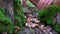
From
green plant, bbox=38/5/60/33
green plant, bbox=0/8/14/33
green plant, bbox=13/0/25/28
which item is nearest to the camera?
green plant, bbox=0/8/14/33

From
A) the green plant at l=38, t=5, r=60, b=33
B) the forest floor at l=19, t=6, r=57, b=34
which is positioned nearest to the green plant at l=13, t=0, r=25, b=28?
the forest floor at l=19, t=6, r=57, b=34

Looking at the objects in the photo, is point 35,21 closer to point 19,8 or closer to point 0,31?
A: point 19,8

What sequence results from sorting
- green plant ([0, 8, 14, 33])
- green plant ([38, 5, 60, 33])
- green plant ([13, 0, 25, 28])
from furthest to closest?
green plant ([38, 5, 60, 33])
green plant ([13, 0, 25, 28])
green plant ([0, 8, 14, 33])

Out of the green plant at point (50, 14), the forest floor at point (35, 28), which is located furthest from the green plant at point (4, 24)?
the green plant at point (50, 14)

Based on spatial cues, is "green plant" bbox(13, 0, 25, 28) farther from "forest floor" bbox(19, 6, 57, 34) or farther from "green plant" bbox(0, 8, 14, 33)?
"green plant" bbox(0, 8, 14, 33)

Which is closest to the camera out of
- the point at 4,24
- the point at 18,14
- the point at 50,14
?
the point at 4,24

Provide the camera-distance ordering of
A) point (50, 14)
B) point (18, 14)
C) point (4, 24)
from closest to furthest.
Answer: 1. point (4, 24)
2. point (18, 14)
3. point (50, 14)

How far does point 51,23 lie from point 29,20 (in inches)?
12.7

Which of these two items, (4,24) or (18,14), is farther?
(18,14)

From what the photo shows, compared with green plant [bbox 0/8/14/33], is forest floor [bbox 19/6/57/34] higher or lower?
lower

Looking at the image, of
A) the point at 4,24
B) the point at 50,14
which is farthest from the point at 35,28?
the point at 4,24

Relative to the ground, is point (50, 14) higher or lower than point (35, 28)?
higher

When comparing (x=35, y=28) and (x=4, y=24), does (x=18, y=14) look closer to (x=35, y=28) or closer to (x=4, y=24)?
(x=35, y=28)

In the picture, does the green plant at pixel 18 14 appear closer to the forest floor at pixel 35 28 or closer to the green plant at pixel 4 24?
the forest floor at pixel 35 28
